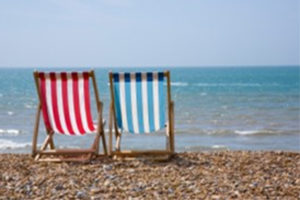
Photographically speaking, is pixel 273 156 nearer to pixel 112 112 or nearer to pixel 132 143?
pixel 112 112

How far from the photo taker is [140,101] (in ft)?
17.4

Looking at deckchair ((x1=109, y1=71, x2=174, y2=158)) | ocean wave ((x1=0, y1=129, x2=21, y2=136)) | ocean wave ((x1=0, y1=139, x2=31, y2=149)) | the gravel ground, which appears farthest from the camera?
ocean wave ((x1=0, y1=129, x2=21, y2=136))

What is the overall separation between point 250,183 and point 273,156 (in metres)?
1.30

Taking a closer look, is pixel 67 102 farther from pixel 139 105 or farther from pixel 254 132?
pixel 254 132

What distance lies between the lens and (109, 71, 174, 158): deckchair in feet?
17.1

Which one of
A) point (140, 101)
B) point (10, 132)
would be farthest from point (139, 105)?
point (10, 132)

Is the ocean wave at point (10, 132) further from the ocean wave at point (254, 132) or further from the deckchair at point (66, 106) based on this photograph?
the deckchair at point (66, 106)

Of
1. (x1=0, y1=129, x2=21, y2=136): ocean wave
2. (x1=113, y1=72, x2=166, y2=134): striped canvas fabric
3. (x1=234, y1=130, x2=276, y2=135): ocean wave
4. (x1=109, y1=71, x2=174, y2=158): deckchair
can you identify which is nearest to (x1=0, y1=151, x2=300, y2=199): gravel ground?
(x1=109, y1=71, x2=174, y2=158): deckchair

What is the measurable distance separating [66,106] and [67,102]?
0.15 ft

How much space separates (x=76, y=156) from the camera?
212 inches

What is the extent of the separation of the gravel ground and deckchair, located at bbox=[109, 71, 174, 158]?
27 cm

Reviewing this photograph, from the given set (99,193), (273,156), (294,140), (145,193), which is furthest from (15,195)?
(294,140)

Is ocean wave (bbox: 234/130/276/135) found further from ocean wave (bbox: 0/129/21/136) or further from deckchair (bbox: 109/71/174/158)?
deckchair (bbox: 109/71/174/158)

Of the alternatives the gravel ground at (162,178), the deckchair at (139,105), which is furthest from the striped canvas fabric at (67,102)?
→ the gravel ground at (162,178)
